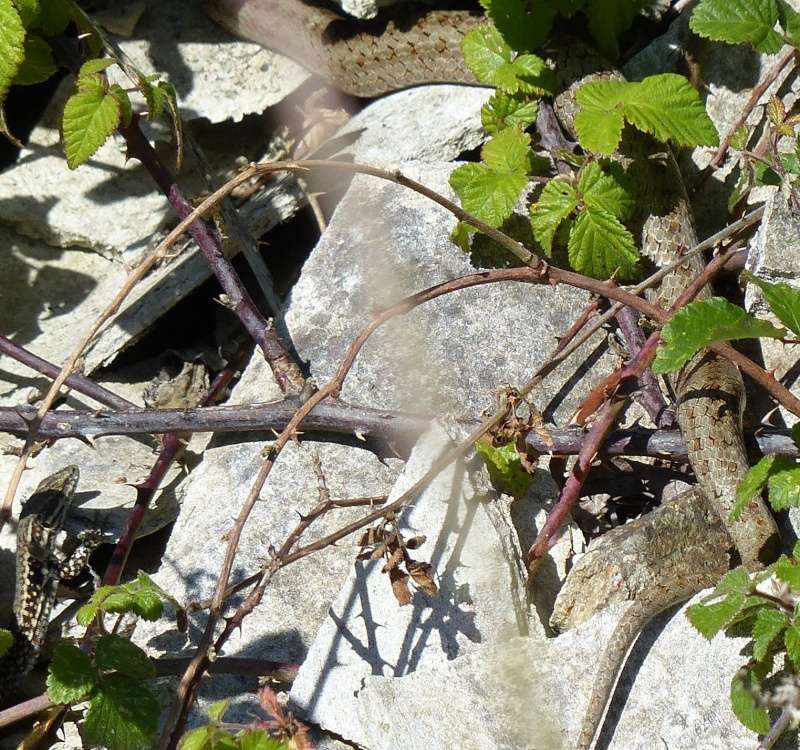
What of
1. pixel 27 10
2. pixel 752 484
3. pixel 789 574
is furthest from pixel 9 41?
pixel 789 574

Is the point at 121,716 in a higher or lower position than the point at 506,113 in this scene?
lower

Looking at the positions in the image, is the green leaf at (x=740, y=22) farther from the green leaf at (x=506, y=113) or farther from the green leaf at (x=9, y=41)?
the green leaf at (x=9, y=41)

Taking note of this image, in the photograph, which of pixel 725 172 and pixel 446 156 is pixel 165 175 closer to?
pixel 446 156

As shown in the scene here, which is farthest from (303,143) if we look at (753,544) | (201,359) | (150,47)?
(753,544)

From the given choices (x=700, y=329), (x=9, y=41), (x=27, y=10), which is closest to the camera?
(x=700, y=329)

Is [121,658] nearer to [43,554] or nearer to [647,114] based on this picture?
[43,554]

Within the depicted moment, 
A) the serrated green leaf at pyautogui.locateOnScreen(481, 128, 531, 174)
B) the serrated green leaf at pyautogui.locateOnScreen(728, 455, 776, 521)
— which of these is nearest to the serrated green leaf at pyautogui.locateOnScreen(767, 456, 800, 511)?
the serrated green leaf at pyautogui.locateOnScreen(728, 455, 776, 521)

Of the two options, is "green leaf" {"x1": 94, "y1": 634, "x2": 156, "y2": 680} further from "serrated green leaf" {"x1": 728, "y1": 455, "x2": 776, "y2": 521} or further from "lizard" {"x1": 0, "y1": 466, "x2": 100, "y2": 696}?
"serrated green leaf" {"x1": 728, "y1": 455, "x2": 776, "y2": 521}
